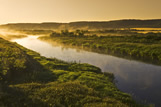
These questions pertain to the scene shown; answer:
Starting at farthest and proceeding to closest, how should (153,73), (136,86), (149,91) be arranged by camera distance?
(153,73)
(136,86)
(149,91)

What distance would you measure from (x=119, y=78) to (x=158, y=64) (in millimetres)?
11438

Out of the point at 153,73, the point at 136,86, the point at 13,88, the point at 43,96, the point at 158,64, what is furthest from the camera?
the point at 158,64

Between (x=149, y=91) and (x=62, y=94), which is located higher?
(x=62, y=94)

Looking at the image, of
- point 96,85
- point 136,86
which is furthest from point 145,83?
point 96,85

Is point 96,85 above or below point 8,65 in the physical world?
below

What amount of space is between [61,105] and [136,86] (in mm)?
11070

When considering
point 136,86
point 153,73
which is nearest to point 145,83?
point 136,86

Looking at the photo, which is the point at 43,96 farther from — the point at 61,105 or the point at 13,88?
the point at 13,88

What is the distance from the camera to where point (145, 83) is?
18.6 metres

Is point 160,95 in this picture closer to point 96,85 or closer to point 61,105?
point 96,85

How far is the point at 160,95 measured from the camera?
50.5ft

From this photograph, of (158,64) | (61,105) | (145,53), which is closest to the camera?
(61,105)

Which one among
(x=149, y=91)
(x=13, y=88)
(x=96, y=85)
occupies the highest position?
(x=13, y=88)

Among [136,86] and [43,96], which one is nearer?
[43,96]
